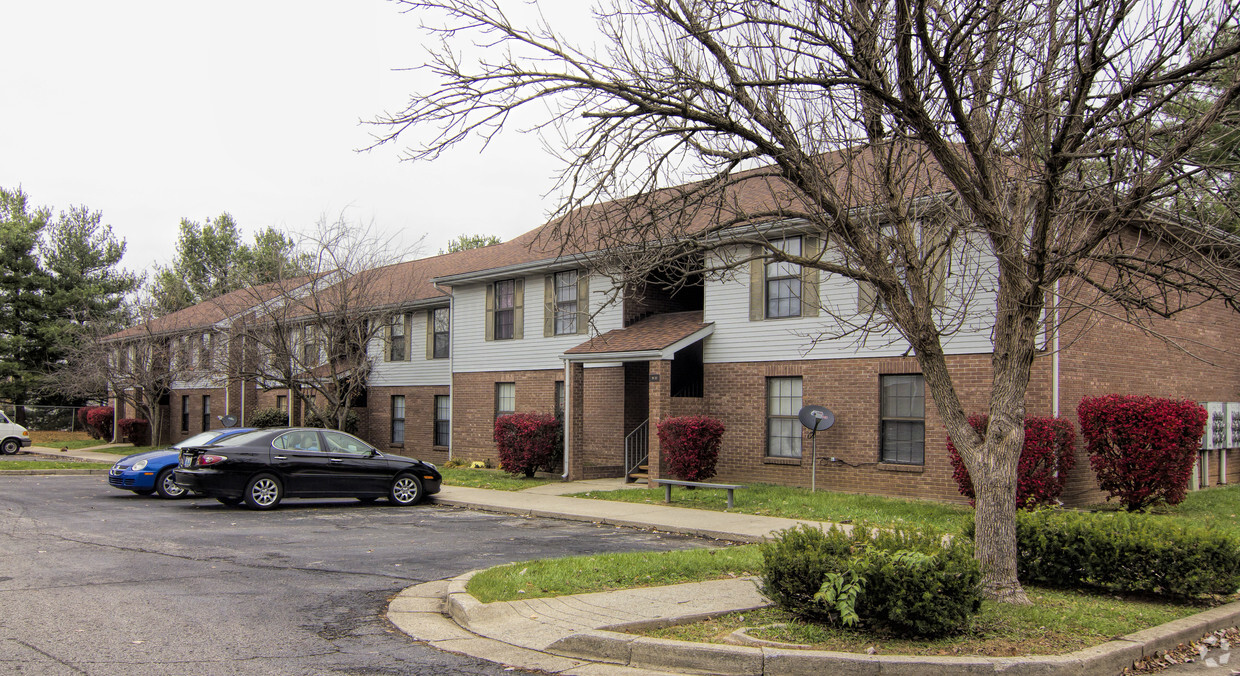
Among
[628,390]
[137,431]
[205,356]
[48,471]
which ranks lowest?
[48,471]

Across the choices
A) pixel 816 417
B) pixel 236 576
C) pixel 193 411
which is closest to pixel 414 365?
pixel 816 417

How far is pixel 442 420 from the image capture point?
89.8 ft

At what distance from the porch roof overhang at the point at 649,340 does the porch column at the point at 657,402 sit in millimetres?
241

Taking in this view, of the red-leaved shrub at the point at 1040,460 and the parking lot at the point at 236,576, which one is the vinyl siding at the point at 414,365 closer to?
the parking lot at the point at 236,576

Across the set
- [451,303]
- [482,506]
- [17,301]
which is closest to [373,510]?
[482,506]

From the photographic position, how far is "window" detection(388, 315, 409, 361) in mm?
28953

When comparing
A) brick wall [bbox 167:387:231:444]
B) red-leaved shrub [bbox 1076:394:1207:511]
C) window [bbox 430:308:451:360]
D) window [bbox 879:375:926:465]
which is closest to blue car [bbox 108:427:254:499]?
window [bbox 430:308:451:360]

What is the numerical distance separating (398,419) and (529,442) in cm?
946

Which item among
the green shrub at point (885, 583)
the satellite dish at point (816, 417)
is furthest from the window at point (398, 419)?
the green shrub at point (885, 583)

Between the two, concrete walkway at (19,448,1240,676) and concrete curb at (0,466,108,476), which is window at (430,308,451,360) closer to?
concrete curb at (0,466,108,476)

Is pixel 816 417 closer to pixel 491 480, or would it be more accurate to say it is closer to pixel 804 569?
pixel 491 480

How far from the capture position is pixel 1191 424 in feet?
46.2

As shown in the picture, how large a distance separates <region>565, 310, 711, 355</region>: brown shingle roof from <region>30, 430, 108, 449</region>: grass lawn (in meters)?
30.9

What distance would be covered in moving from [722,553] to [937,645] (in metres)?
4.18
